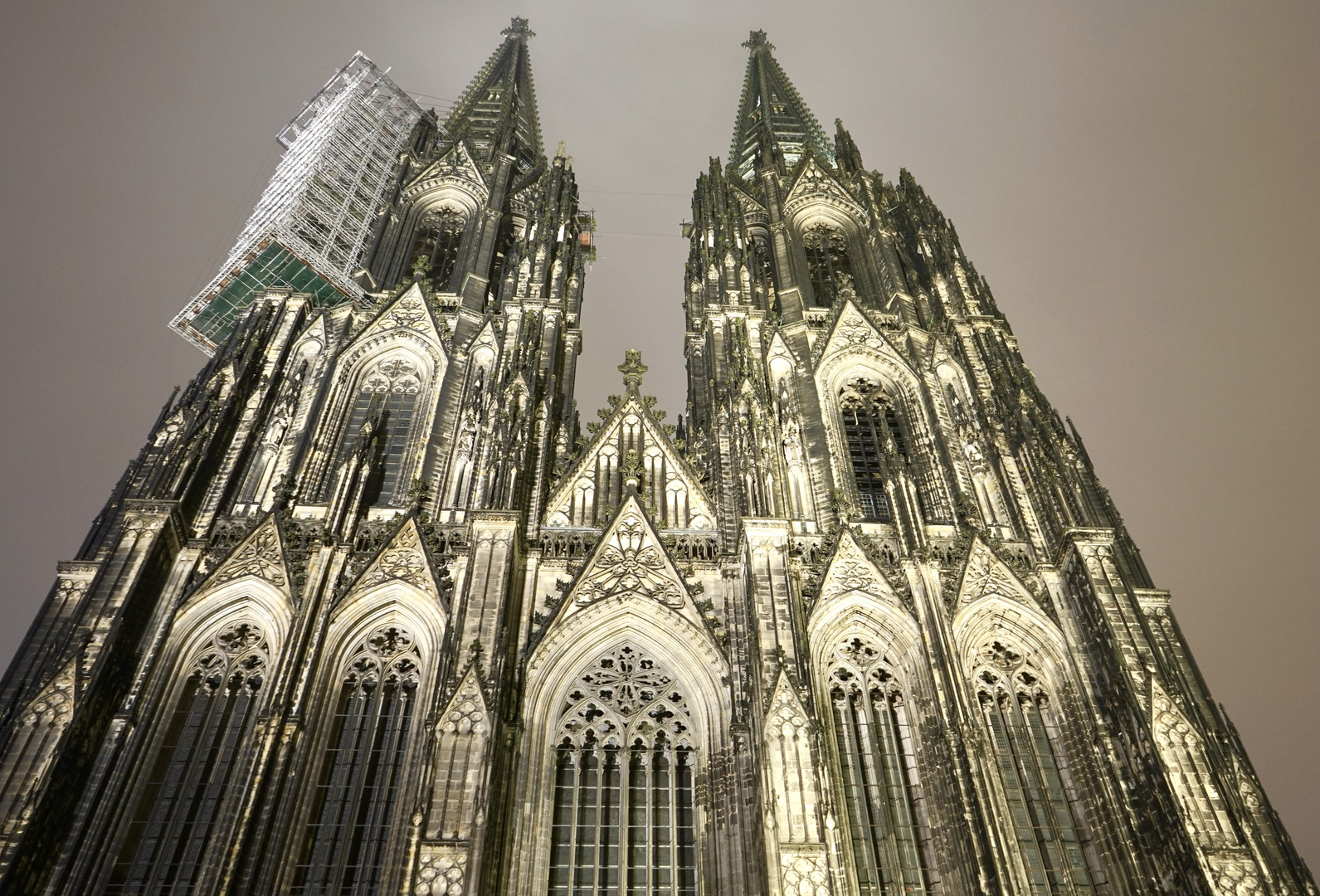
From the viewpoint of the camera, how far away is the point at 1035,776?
1917cm

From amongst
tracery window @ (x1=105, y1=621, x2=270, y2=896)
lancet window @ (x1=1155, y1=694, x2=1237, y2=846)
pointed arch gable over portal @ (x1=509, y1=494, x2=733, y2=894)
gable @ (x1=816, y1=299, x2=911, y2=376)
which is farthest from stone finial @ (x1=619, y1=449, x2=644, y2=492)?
lancet window @ (x1=1155, y1=694, x2=1237, y2=846)

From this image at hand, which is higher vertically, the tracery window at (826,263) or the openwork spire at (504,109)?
the openwork spire at (504,109)

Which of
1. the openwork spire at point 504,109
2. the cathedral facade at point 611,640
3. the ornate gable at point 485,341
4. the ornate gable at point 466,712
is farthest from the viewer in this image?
the openwork spire at point 504,109

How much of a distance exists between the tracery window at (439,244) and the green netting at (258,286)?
260 centimetres

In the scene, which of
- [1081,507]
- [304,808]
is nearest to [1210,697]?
[1081,507]

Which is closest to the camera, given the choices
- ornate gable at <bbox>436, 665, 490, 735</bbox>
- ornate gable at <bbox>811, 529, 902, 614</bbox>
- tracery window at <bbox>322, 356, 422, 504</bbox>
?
ornate gable at <bbox>436, 665, 490, 735</bbox>

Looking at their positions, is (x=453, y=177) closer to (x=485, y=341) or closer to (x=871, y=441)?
(x=485, y=341)

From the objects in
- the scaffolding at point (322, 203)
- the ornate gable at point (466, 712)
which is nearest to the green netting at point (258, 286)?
the scaffolding at point (322, 203)

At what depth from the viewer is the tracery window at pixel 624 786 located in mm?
17516

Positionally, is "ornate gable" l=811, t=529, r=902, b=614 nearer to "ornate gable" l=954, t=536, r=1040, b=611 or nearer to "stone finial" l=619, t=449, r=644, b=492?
"ornate gable" l=954, t=536, r=1040, b=611

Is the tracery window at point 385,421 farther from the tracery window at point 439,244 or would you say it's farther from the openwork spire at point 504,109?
the openwork spire at point 504,109

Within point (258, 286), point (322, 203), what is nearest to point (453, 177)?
point (322, 203)

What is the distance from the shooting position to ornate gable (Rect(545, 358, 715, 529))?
23312 millimetres

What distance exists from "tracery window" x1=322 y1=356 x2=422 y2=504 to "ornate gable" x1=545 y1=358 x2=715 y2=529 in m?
3.69
